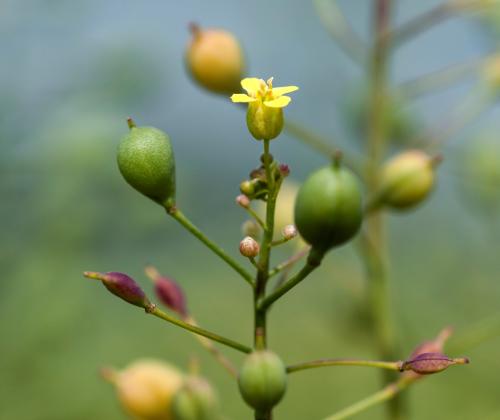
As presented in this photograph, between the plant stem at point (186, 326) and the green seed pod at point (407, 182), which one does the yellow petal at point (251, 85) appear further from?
the green seed pod at point (407, 182)

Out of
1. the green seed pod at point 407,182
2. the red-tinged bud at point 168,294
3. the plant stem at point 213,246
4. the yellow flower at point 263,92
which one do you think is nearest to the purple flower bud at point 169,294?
the red-tinged bud at point 168,294

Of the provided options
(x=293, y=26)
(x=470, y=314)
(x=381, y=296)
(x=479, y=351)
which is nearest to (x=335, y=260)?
(x=381, y=296)

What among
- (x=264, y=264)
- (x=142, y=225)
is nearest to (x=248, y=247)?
(x=264, y=264)

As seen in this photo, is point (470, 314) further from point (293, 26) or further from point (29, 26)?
point (29, 26)

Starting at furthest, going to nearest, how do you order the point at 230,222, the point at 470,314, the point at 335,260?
1. the point at 230,222
2. the point at 470,314
3. the point at 335,260

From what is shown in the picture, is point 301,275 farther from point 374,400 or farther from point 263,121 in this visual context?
point 374,400

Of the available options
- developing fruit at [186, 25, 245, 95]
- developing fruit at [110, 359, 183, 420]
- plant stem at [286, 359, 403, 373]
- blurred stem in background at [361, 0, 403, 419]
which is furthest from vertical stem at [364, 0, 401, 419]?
plant stem at [286, 359, 403, 373]
